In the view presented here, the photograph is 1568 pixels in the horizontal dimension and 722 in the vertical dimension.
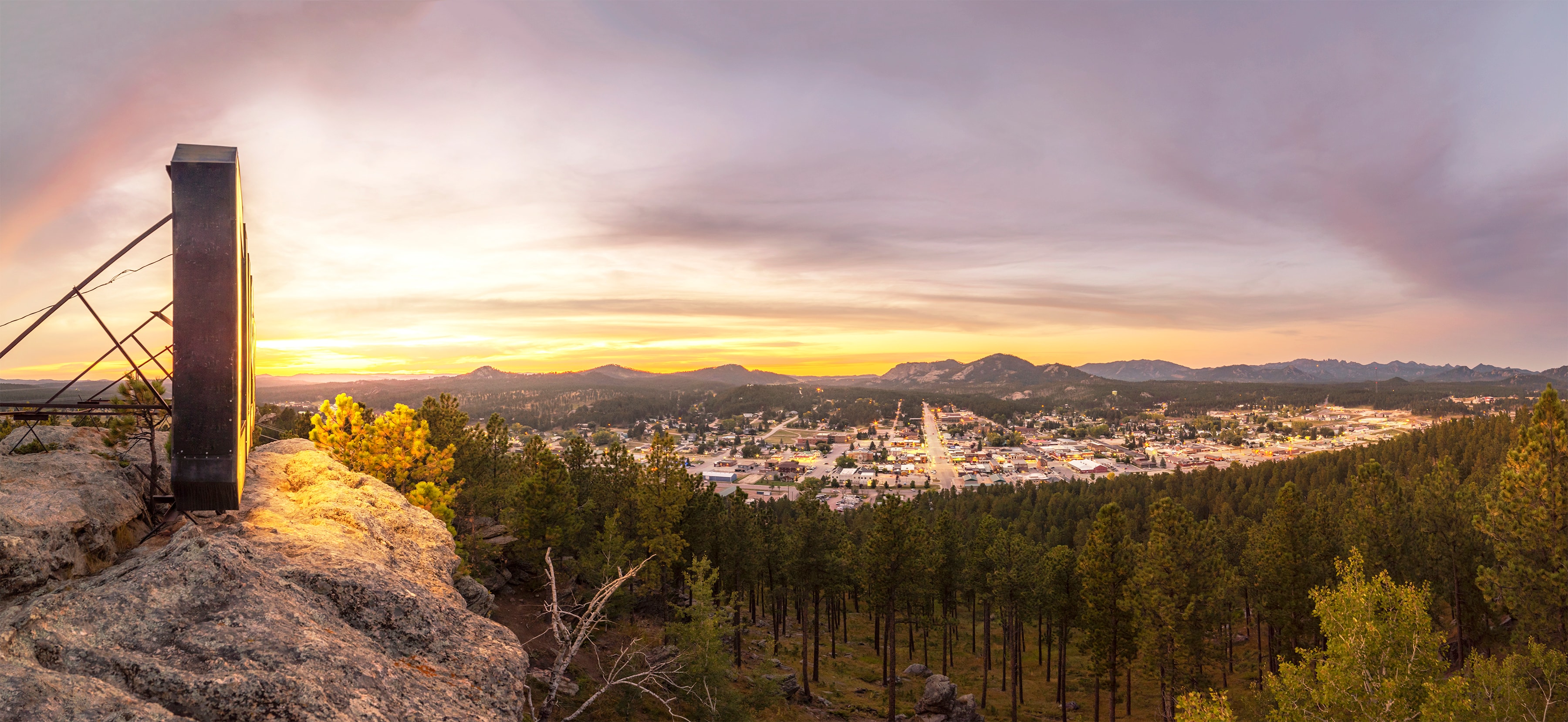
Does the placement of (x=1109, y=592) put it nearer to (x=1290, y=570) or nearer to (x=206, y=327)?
(x=1290, y=570)

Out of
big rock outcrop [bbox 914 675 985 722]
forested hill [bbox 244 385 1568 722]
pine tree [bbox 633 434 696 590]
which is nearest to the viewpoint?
forested hill [bbox 244 385 1568 722]

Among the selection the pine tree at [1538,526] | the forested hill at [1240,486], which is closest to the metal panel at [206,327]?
the pine tree at [1538,526]

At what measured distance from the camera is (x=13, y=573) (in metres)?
7.43

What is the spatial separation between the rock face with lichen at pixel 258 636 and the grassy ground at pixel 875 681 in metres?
16.8

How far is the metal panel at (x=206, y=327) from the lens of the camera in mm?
10305

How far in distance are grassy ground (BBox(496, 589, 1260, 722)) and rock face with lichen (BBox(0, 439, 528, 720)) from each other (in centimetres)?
1679

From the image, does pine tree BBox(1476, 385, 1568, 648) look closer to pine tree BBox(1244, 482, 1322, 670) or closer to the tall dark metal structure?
pine tree BBox(1244, 482, 1322, 670)

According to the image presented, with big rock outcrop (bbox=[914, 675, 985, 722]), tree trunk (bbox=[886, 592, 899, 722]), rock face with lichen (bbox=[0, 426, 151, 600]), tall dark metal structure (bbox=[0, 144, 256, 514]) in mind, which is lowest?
big rock outcrop (bbox=[914, 675, 985, 722])

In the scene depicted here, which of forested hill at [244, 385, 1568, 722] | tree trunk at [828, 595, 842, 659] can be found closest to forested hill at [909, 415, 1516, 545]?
forested hill at [244, 385, 1568, 722]

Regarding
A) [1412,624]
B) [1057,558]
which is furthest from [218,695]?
[1057,558]

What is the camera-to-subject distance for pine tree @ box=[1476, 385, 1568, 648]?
27047mm

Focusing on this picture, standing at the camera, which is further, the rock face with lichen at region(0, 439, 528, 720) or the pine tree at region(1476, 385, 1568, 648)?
the pine tree at region(1476, 385, 1568, 648)

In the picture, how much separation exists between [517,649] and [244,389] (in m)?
8.82

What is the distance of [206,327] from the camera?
1048 cm
